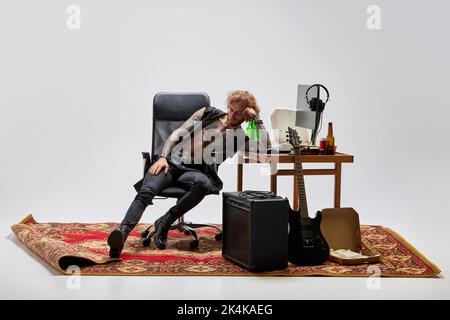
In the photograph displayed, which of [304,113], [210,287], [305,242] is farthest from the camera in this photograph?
[304,113]

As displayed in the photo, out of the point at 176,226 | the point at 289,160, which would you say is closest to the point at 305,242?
the point at 289,160

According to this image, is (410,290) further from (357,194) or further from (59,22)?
(59,22)

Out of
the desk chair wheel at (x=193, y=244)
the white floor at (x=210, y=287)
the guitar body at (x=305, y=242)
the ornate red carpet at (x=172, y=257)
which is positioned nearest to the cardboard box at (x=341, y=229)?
the ornate red carpet at (x=172, y=257)

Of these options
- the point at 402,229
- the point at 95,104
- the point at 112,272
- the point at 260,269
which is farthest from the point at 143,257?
the point at 95,104

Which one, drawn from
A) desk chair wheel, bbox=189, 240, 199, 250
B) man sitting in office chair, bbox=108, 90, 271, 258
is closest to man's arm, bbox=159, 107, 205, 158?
man sitting in office chair, bbox=108, 90, 271, 258

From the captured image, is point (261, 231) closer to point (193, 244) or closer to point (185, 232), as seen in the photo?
point (193, 244)

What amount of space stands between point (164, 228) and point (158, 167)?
0.45m

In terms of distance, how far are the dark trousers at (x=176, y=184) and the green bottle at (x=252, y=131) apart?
1.56ft

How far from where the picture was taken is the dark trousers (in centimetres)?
540

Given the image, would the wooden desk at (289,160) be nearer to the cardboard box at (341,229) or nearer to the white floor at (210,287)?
the cardboard box at (341,229)

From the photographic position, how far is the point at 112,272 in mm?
4871

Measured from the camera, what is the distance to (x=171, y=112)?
606 cm

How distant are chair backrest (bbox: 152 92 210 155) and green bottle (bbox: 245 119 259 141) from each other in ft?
1.32

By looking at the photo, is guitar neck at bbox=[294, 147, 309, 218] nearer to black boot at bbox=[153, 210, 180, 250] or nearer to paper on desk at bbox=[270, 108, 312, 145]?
paper on desk at bbox=[270, 108, 312, 145]
